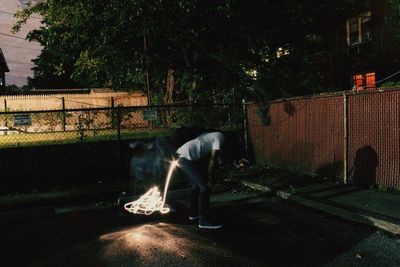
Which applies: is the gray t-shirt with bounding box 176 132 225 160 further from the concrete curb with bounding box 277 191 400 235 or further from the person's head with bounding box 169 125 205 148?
the concrete curb with bounding box 277 191 400 235

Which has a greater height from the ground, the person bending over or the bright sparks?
the person bending over

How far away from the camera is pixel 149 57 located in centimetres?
1889

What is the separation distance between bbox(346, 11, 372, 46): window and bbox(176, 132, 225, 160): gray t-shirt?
18.3 meters

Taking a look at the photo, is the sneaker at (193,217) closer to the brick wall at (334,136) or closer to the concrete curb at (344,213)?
the concrete curb at (344,213)

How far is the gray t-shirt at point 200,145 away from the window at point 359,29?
1827 cm

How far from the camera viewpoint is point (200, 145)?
564cm

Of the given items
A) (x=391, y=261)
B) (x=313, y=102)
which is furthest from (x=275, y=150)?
(x=391, y=261)

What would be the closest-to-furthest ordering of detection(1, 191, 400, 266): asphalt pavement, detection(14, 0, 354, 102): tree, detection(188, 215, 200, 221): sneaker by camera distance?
detection(1, 191, 400, 266): asphalt pavement, detection(188, 215, 200, 221): sneaker, detection(14, 0, 354, 102): tree

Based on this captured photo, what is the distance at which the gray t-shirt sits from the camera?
5.60m

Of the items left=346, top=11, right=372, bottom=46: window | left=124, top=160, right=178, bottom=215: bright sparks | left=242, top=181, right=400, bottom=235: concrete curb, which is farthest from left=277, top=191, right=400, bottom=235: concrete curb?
left=346, top=11, right=372, bottom=46: window

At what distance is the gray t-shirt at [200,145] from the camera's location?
18.4 feet

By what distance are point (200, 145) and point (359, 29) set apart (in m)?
19.3

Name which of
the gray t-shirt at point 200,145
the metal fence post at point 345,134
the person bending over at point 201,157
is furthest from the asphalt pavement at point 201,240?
the metal fence post at point 345,134

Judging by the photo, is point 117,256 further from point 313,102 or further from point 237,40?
point 237,40
